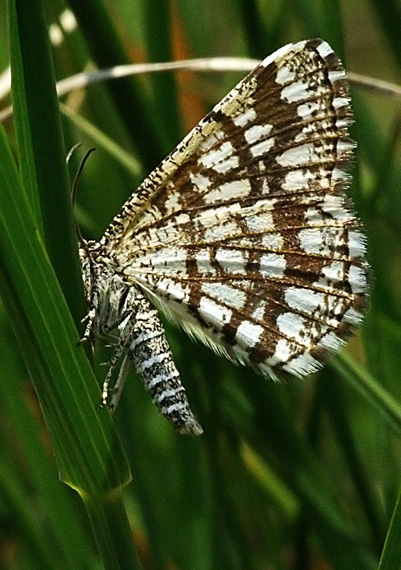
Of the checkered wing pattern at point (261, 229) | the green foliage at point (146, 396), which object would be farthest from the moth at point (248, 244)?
the green foliage at point (146, 396)

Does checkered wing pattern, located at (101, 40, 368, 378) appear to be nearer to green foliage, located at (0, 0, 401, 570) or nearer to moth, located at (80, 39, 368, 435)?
moth, located at (80, 39, 368, 435)

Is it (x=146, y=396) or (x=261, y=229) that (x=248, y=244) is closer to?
(x=261, y=229)

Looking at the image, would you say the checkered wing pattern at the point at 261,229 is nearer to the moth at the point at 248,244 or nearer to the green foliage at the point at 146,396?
the moth at the point at 248,244

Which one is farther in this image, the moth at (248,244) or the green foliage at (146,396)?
Result: the moth at (248,244)

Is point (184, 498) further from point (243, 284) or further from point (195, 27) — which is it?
point (195, 27)

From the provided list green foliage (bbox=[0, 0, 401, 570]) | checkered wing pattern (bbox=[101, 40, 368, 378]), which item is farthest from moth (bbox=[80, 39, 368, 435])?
green foliage (bbox=[0, 0, 401, 570])

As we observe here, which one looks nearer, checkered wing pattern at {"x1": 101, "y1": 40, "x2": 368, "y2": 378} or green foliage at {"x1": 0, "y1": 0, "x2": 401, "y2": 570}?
green foliage at {"x1": 0, "y1": 0, "x2": 401, "y2": 570}
